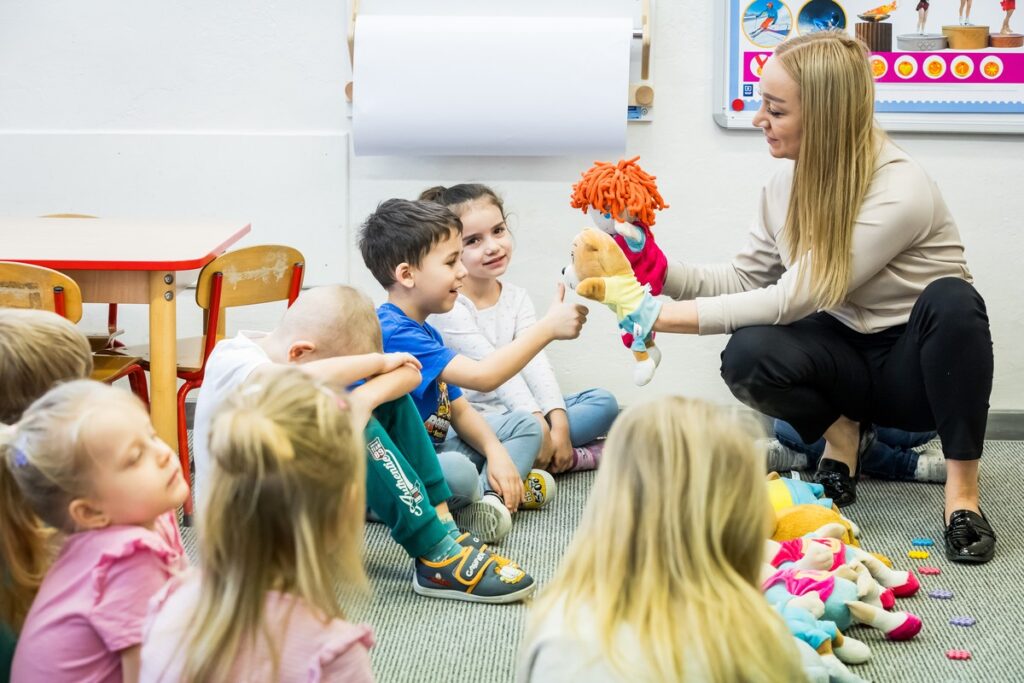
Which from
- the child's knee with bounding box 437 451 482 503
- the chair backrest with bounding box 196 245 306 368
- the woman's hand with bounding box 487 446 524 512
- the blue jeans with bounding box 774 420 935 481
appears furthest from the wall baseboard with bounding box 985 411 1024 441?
the chair backrest with bounding box 196 245 306 368

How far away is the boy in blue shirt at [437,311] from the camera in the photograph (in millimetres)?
2049

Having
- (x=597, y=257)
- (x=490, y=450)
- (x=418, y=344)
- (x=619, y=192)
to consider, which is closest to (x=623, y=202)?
(x=619, y=192)

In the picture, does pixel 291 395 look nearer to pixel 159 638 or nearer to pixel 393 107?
pixel 159 638

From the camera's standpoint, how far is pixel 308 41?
291 cm

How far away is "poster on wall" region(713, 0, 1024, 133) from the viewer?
2.80 m

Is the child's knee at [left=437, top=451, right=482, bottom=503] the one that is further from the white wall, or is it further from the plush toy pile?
the white wall

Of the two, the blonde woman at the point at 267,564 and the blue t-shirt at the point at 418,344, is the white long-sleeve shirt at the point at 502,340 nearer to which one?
the blue t-shirt at the point at 418,344

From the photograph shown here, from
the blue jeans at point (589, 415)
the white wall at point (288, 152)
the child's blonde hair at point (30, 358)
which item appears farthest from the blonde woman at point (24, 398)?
the white wall at point (288, 152)

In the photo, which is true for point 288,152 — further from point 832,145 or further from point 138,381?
point 832,145

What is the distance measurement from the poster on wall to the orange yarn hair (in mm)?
822

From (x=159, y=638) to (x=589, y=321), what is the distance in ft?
6.66

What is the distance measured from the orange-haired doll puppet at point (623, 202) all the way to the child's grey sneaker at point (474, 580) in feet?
1.52

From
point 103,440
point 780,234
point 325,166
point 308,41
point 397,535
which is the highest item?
point 308,41

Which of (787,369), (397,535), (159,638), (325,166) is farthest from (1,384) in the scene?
(325,166)
